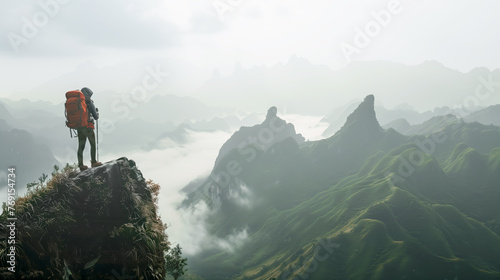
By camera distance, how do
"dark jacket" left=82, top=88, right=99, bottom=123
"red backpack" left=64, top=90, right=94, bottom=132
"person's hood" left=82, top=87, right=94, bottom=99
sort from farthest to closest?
1. "person's hood" left=82, top=87, right=94, bottom=99
2. "dark jacket" left=82, top=88, right=99, bottom=123
3. "red backpack" left=64, top=90, right=94, bottom=132

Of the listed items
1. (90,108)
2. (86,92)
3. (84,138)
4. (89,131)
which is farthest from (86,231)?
(86,92)

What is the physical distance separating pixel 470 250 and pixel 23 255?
229298 mm

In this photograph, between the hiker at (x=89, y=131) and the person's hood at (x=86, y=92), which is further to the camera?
the person's hood at (x=86, y=92)

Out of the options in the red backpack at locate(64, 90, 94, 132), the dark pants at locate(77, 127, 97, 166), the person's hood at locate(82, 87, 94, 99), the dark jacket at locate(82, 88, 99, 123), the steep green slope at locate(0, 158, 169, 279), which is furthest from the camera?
the person's hood at locate(82, 87, 94, 99)

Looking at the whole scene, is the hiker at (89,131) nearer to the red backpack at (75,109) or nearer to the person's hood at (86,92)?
the person's hood at (86,92)

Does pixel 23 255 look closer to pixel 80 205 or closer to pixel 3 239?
pixel 3 239

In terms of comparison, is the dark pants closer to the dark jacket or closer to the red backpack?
the red backpack

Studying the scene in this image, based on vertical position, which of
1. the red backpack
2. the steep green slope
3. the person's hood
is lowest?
the steep green slope

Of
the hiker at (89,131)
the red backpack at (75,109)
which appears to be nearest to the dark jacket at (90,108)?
the hiker at (89,131)

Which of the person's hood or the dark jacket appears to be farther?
the person's hood

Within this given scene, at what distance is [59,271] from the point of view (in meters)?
11.0

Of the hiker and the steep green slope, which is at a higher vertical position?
the hiker

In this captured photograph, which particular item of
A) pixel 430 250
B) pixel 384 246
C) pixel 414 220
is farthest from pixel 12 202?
pixel 414 220

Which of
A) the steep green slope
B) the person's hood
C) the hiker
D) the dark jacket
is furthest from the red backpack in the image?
the steep green slope
